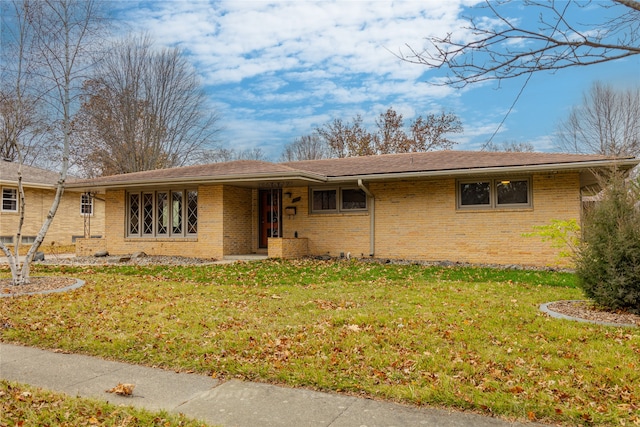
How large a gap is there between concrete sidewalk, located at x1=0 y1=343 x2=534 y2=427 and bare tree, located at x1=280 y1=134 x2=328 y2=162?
33.5 metres

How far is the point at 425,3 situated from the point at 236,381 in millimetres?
4684

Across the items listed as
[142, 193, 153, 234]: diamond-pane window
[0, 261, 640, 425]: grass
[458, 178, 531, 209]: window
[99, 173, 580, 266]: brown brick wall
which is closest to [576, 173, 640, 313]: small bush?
[0, 261, 640, 425]: grass

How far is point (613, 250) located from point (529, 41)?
3356 mm

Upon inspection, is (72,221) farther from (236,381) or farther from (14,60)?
(236,381)

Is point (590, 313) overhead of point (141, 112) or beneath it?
beneath

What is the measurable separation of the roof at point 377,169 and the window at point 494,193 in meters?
0.63

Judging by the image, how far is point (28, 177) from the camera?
2272 cm

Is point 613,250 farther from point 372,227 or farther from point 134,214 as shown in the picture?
point 134,214

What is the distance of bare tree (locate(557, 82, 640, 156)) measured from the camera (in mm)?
22734

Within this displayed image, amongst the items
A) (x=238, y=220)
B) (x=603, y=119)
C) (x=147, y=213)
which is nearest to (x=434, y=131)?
(x=603, y=119)

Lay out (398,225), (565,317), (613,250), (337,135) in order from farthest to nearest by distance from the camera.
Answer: (337,135) → (398,225) → (613,250) → (565,317)

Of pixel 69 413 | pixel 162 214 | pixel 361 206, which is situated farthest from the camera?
pixel 162 214

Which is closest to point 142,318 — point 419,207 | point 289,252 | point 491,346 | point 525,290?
point 491,346

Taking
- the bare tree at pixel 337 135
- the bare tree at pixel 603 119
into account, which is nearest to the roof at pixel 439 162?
the bare tree at pixel 603 119
